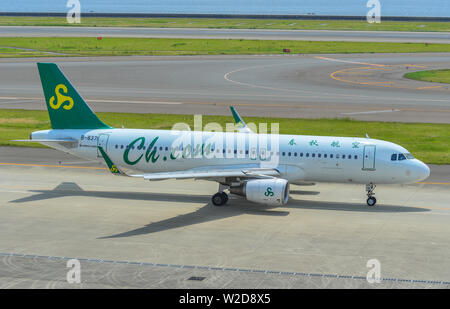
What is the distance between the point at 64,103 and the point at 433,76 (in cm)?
7062

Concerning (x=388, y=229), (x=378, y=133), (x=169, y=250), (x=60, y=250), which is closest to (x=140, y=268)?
(x=169, y=250)

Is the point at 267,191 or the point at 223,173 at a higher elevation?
the point at 223,173

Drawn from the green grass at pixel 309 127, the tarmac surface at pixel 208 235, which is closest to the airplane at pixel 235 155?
the tarmac surface at pixel 208 235

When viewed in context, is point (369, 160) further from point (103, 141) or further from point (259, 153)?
point (103, 141)

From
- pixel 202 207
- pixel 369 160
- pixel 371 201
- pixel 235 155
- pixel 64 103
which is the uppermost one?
pixel 64 103

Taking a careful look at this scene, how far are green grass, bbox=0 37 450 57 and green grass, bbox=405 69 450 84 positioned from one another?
27.0 m

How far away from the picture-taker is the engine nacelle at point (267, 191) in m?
37.2

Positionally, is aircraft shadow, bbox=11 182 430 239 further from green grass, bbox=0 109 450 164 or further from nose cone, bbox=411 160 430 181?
green grass, bbox=0 109 450 164

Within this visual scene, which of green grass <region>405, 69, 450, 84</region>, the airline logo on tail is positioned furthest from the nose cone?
green grass <region>405, 69, 450, 84</region>

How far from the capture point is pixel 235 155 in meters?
40.6

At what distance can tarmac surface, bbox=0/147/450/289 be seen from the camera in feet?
92.5

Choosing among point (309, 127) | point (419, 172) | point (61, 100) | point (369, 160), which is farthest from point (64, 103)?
point (309, 127)

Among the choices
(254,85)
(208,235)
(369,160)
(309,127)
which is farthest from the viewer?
(254,85)
